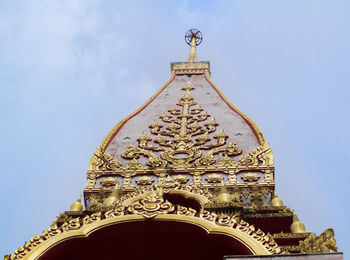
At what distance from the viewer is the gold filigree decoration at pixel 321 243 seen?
971 centimetres

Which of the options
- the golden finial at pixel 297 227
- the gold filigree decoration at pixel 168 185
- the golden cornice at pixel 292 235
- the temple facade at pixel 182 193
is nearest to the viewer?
the temple facade at pixel 182 193

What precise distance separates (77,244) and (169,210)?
150 centimetres

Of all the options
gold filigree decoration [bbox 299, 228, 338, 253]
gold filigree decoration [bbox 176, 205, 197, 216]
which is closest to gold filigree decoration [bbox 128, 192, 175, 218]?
gold filigree decoration [bbox 176, 205, 197, 216]

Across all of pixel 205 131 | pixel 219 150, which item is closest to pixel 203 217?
pixel 219 150

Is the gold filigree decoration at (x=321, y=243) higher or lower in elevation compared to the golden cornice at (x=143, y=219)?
lower

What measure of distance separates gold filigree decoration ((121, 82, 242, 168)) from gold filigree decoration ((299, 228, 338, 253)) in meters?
6.34

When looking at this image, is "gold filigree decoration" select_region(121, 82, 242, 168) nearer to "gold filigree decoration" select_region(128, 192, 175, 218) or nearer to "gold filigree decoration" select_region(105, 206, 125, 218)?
"gold filigree decoration" select_region(128, 192, 175, 218)

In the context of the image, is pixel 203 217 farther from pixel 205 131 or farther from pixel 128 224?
pixel 205 131

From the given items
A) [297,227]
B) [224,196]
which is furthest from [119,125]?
[297,227]

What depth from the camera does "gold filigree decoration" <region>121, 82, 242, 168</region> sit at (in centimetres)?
1697

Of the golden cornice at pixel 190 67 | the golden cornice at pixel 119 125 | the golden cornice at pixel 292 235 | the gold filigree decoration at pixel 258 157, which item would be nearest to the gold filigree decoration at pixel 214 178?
the gold filigree decoration at pixel 258 157

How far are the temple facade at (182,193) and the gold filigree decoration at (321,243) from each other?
2cm

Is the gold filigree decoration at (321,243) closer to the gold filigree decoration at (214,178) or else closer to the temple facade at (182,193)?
the temple facade at (182,193)

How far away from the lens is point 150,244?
1126 centimetres
